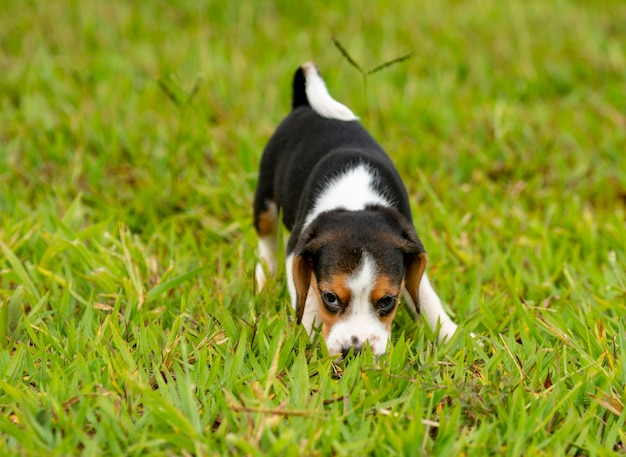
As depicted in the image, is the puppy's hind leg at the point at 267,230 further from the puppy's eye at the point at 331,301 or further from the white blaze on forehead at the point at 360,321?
the white blaze on forehead at the point at 360,321

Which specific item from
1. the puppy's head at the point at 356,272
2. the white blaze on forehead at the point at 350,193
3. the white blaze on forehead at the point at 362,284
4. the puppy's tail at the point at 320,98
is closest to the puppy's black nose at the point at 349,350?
the puppy's head at the point at 356,272

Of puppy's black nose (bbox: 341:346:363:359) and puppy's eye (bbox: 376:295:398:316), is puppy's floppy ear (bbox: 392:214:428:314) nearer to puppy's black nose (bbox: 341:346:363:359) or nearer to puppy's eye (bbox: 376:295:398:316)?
puppy's eye (bbox: 376:295:398:316)

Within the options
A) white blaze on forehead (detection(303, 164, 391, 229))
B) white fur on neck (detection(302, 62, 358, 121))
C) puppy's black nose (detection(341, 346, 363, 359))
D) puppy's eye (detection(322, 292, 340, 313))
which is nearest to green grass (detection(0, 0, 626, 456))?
puppy's black nose (detection(341, 346, 363, 359))

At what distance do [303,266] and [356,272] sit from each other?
0.29 metres

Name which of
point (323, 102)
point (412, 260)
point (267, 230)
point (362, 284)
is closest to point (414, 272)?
point (412, 260)

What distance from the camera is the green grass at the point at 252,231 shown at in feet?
10.3

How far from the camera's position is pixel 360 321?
3.55m

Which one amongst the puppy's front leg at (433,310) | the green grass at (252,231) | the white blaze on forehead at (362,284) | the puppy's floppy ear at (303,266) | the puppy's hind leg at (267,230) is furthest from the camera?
the puppy's hind leg at (267,230)

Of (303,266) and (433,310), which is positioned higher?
(303,266)

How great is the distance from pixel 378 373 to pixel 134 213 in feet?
8.19

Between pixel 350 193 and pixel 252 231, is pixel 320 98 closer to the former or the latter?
pixel 350 193

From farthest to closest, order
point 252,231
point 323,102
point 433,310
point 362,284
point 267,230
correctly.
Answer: point 252,231 → point 267,230 → point 323,102 → point 433,310 → point 362,284

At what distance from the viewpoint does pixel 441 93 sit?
24.2 feet

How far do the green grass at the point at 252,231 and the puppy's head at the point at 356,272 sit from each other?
0.38 ft
